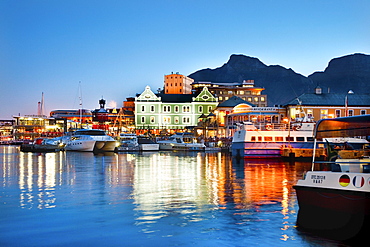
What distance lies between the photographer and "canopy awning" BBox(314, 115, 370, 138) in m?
18.0

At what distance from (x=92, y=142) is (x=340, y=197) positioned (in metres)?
72.7

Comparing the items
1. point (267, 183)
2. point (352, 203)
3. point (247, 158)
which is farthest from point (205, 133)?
point (352, 203)

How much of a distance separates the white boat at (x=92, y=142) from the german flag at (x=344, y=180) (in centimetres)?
7245

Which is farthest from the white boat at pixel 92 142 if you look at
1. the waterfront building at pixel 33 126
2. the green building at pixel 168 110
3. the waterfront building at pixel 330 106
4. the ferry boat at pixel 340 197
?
the waterfront building at pixel 33 126

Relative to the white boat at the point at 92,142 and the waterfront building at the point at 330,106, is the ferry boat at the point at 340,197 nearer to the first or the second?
the white boat at the point at 92,142

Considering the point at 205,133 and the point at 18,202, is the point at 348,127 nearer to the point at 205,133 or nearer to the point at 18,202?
the point at 18,202

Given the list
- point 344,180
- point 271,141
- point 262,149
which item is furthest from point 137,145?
point 344,180

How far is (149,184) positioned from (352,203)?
17.9 meters

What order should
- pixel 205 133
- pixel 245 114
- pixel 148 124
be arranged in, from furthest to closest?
1. pixel 148 124
2. pixel 205 133
3. pixel 245 114

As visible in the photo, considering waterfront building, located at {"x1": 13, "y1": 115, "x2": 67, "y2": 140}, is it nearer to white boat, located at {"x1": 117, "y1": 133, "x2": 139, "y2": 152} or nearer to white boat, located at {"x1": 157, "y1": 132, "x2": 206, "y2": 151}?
white boat, located at {"x1": 117, "y1": 133, "x2": 139, "y2": 152}

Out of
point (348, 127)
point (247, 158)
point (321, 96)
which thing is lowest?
point (247, 158)

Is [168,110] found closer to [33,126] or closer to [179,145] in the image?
[179,145]

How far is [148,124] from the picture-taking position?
14588 centimetres

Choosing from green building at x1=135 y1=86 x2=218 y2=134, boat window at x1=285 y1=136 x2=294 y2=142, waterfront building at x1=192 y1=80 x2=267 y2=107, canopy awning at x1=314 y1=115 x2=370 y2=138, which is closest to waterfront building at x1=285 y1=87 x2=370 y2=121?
boat window at x1=285 y1=136 x2=294 y2=142
